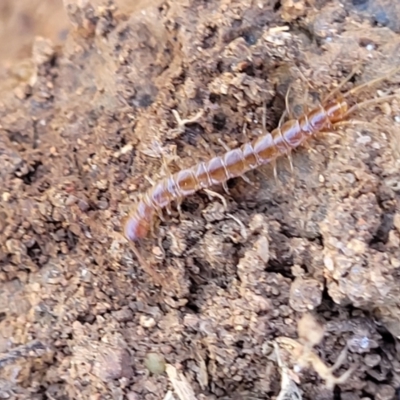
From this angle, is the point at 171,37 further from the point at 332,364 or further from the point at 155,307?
the point at 332,364

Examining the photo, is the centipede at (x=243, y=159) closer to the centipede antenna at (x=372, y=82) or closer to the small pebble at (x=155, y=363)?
the centipede antenna at (x=372, y=82)

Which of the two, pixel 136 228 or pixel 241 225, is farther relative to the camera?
pixel 136 228

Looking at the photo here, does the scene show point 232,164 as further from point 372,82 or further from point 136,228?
point 372,82

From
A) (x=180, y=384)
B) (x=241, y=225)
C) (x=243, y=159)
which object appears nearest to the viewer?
(x=180, y=384)

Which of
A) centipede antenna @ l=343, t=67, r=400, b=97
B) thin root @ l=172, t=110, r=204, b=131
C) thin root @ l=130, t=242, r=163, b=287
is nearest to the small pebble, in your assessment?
thin root @ l=130, t=242, r=163, b=287

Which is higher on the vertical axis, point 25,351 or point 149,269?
point 149,269

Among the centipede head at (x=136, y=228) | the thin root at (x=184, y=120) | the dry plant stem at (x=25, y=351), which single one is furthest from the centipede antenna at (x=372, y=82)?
the dry plant stem at (x=25, y=351)

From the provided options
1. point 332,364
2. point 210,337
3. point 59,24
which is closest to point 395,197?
point 332,364

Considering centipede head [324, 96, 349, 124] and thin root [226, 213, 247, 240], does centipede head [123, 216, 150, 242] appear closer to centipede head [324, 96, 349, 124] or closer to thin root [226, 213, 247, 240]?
thin root [226, 213, 247, 240]

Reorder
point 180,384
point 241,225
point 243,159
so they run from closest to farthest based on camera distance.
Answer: point 180,384
point 241,225
point 243,159

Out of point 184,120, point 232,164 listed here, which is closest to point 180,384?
point 232,164
